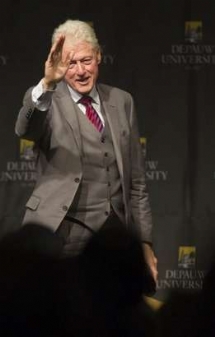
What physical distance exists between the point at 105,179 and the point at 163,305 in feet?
4.09

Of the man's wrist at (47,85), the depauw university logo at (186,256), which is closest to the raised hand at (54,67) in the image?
the man's wrist at (47,85)

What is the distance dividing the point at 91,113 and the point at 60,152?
181mm

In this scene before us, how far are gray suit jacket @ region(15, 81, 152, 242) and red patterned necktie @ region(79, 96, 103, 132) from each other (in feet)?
0.13

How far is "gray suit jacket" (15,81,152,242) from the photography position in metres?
2.42

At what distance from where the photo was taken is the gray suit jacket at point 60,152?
242 centimetres

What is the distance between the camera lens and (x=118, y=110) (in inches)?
102

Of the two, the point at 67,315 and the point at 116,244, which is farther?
the point at 116,244

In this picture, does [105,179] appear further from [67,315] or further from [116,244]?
[67,315]

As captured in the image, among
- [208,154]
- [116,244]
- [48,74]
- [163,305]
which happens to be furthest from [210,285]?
[208,154]

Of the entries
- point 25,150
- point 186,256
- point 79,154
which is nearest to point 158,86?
point 25,150

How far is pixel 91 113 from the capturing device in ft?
8.32

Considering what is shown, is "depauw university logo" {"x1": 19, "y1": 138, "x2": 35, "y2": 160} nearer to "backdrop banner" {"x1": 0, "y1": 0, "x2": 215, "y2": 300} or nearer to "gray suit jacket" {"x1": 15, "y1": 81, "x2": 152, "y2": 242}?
"backdrop banner" {"x1": 0, "y1": 0, "x2": 215, "y2": 300}

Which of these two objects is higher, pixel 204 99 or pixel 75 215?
pixel 204 99

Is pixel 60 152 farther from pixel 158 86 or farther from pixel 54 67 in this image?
pixel 158 86
